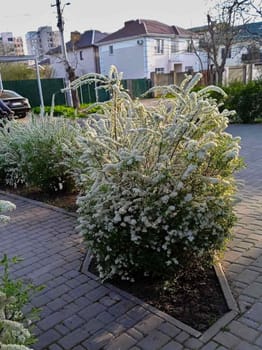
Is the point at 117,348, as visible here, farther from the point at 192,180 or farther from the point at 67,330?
the point at 192,180

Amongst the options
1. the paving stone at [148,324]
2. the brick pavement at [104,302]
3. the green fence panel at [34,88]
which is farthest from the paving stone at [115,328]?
the green fence panel at [34,88]

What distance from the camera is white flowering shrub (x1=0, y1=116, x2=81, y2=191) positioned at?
5.33 m

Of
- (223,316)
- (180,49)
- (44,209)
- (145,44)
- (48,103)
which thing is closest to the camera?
(223,316)

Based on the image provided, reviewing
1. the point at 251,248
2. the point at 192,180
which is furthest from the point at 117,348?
the point at 251,248

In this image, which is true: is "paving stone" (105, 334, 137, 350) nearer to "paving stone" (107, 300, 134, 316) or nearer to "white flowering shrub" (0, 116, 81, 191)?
"paving stone" (107, 300, 134, 316)

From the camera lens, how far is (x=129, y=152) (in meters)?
2.73

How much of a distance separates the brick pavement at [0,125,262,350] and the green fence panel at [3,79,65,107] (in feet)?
63.3

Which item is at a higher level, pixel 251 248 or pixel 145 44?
pixel 145 44

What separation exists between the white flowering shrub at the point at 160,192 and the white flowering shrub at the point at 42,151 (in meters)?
2.27

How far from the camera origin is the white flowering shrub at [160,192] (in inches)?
105

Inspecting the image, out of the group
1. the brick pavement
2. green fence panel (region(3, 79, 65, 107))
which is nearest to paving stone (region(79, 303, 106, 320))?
the brick pavement

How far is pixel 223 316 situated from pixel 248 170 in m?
4.31

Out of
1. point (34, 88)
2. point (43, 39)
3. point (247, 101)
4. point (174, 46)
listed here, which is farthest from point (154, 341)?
point (43, 39)

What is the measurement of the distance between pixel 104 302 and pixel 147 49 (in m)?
31.1
